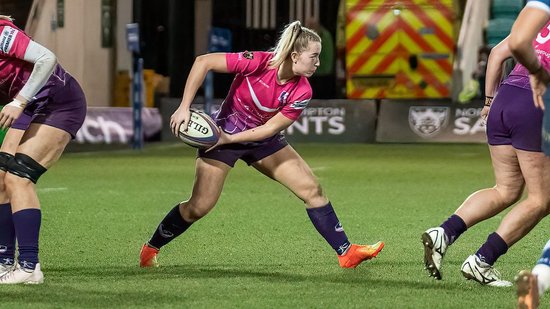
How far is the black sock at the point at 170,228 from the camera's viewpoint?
8.88 m

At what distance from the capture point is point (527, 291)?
6.34m

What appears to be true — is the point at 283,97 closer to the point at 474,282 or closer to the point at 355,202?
the point at 474,282

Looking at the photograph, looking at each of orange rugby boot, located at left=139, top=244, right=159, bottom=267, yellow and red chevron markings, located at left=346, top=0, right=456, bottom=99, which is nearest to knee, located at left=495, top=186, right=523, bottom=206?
orange rugby boot, located at left=139, top=244, right=159, bottom=267

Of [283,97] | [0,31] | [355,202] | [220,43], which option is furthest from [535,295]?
[220,43]

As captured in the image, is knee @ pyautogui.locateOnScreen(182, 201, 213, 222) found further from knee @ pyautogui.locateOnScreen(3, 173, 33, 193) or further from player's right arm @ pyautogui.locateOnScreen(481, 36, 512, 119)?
player's right arm @ pyautogui.locateOnScreen(481, 36, 512, 119)

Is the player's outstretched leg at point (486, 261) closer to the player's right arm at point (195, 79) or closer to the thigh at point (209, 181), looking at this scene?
the thigh at point (209, 181)

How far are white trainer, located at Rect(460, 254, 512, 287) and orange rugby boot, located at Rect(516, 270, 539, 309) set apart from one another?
1.47m

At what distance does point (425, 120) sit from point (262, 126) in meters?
14.5

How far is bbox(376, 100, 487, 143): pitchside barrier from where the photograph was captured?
22.8 metres

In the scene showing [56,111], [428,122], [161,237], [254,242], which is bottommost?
[428,122]

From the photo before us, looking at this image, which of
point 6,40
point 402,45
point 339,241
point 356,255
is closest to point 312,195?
point 339,241

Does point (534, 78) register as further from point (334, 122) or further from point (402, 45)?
point (402, 45)

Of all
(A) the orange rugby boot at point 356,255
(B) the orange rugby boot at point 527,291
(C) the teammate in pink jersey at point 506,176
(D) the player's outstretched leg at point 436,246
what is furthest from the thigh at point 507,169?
(B) the orange rugby boot at point 527,291

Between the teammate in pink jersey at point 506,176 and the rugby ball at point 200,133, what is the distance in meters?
1.46
